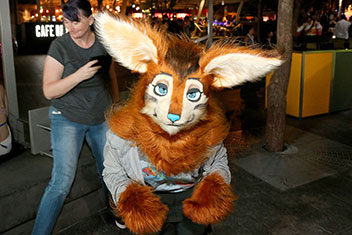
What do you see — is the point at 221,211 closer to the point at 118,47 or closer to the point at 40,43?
the point at 118,47

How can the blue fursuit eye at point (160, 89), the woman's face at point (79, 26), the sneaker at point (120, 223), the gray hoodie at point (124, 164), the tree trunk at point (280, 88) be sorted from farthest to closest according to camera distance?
the tree trunk at point (280, 88) < the sneaker at point (120, 223) < the woman's face at point (79, 26) < the gray hoodie at point (124, 164) < the blue fursuit eye at point (160, 89)

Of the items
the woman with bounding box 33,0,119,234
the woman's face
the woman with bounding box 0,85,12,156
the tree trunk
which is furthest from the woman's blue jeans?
the tree trunk

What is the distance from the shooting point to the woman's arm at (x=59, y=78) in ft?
7.36

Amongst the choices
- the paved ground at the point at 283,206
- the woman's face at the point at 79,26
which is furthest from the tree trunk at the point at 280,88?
the woman's face at the point at 79,26

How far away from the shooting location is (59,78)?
2.36 m

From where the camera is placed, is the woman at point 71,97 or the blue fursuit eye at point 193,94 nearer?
the blue fursuit eye at point 193,94

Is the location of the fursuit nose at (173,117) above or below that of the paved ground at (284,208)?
above

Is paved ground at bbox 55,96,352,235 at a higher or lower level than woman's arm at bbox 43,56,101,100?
lower

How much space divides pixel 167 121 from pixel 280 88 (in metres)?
3.31

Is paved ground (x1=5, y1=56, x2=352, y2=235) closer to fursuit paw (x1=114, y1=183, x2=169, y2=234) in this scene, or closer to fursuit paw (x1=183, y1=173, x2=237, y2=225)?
fursuit paw (x1=183, y1=173, x2=237, y2=225)

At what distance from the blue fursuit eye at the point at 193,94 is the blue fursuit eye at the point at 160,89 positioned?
A: 11cm

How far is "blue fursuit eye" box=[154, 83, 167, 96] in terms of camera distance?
1.69 m

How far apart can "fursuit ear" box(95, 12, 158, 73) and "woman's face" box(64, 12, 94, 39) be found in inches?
25.3

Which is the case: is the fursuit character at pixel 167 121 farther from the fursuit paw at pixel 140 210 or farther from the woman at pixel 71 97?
the woman at pixel 71 97
